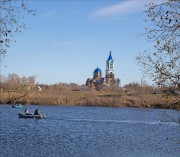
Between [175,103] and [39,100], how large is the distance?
58.6m

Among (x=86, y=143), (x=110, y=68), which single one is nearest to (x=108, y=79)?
(x=110, y=68)

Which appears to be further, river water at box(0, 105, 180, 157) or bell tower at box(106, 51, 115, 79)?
bell tower at box(106, 51, 115, 79)

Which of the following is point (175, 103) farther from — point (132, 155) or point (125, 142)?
point (125, 142)

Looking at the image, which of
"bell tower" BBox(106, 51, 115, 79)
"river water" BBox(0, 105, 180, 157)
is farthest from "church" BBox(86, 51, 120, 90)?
"river water" BBox(0, 105, 180, 157)

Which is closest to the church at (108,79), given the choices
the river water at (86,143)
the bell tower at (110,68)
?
the bell tower at (110,68)

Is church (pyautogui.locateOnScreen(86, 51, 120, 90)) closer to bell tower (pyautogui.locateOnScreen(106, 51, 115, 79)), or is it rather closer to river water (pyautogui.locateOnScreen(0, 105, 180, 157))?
bell tower (pyautogui.locateOnScreen(106, 51, 115, 79))

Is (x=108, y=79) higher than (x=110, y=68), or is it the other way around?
(x=110, y=68)

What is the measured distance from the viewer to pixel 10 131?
108ft

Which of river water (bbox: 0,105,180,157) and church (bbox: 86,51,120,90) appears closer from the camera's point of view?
river water (bbox: 0,105,180,157)

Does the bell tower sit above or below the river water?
above

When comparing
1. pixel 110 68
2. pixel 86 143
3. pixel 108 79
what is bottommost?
pixel 86 143

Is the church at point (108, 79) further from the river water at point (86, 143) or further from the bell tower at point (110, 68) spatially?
the river water at point (86, 143)

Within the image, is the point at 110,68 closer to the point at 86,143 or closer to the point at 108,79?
the point at 108,79

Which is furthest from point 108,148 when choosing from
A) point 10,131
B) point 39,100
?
point 39,100
